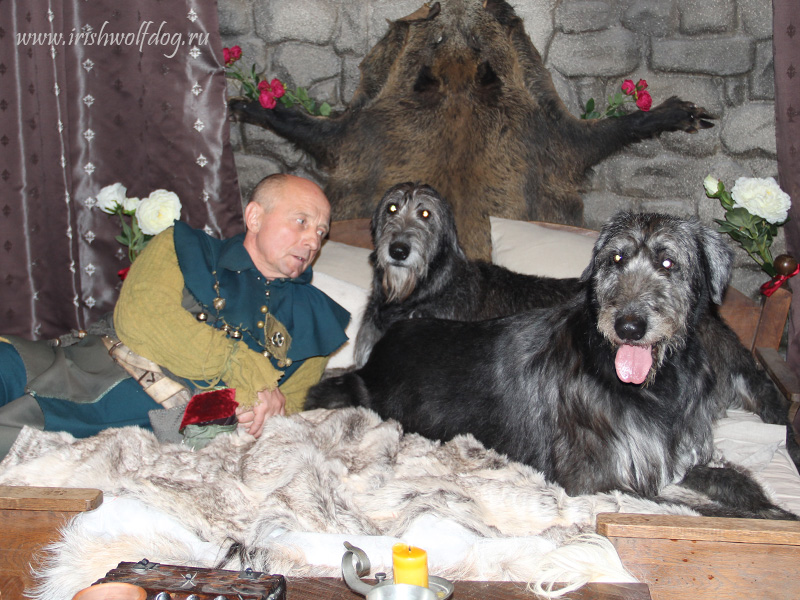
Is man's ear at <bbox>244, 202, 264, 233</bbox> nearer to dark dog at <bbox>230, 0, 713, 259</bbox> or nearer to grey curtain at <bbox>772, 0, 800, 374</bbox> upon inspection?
dark dog at <bbox>230, 0, 713, 259</bbox>

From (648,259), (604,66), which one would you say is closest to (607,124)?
(604,66)

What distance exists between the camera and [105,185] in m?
4.27

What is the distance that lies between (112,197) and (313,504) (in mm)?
2613

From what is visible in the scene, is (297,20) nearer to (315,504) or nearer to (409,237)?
(409,237)

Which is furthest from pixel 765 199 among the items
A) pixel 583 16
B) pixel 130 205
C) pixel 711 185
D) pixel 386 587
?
pixel 130 205

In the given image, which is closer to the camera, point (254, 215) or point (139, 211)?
point (254, 215)

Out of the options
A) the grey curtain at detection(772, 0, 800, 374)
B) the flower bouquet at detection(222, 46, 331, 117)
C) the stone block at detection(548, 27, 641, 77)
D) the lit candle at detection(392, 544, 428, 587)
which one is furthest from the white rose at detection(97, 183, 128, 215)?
the grey curtain at detection(772, 0, 800, 374)

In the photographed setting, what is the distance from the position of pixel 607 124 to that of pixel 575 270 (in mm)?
995

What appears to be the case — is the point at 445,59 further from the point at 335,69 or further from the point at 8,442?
the point at 8,442

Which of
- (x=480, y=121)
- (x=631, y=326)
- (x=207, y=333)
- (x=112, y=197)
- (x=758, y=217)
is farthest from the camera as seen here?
(x=480, y=121)

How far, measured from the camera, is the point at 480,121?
4.04m

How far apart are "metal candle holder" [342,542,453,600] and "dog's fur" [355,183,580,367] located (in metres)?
1.78

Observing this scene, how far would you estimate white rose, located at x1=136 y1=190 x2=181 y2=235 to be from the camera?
372cm

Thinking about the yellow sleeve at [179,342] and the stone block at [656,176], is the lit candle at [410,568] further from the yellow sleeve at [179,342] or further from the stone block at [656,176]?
the stone block at [656,176]
